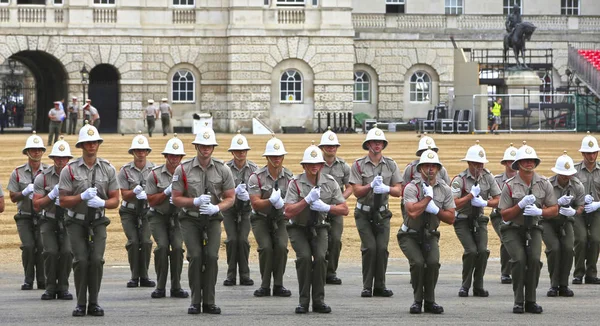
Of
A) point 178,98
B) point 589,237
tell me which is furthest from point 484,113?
point 589,237

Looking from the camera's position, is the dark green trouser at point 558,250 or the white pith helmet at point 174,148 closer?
the white pith helmet at point 174,148

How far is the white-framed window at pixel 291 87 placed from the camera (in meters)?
57.7

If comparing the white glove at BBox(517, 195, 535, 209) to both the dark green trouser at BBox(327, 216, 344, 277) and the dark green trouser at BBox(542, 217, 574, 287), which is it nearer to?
the dark green trouser at BBox(542, 217, 574, 287)

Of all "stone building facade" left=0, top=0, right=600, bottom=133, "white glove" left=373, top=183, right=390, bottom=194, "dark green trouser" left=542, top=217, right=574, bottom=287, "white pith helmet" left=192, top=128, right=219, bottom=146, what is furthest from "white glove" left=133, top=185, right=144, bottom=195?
"stone building facade" left=0, top=0, right=600, bottom=133

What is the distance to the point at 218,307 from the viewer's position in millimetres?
17875

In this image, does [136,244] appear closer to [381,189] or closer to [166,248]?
[166,248]

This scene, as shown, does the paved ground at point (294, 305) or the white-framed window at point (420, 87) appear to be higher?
the white-framed window at point (420, 87)

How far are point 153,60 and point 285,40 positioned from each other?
489cm

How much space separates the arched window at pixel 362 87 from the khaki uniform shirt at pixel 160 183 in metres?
42.3

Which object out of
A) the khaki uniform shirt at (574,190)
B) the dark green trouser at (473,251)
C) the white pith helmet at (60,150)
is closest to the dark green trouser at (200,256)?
the white pith helmet at (60,150)

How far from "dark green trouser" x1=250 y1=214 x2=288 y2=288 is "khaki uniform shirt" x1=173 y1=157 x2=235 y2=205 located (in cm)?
197

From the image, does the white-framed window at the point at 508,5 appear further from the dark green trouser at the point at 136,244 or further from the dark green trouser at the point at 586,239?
the dark green trouser at the point at 136,244

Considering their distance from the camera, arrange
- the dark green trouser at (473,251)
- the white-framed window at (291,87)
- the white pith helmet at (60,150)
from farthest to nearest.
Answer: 1. the white-framed window at (291,87)
2. the dark green trouser at (473,251)
3. the white pith helmet at (60,150)

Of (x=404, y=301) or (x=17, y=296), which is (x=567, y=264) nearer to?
(x=404, y=301)
